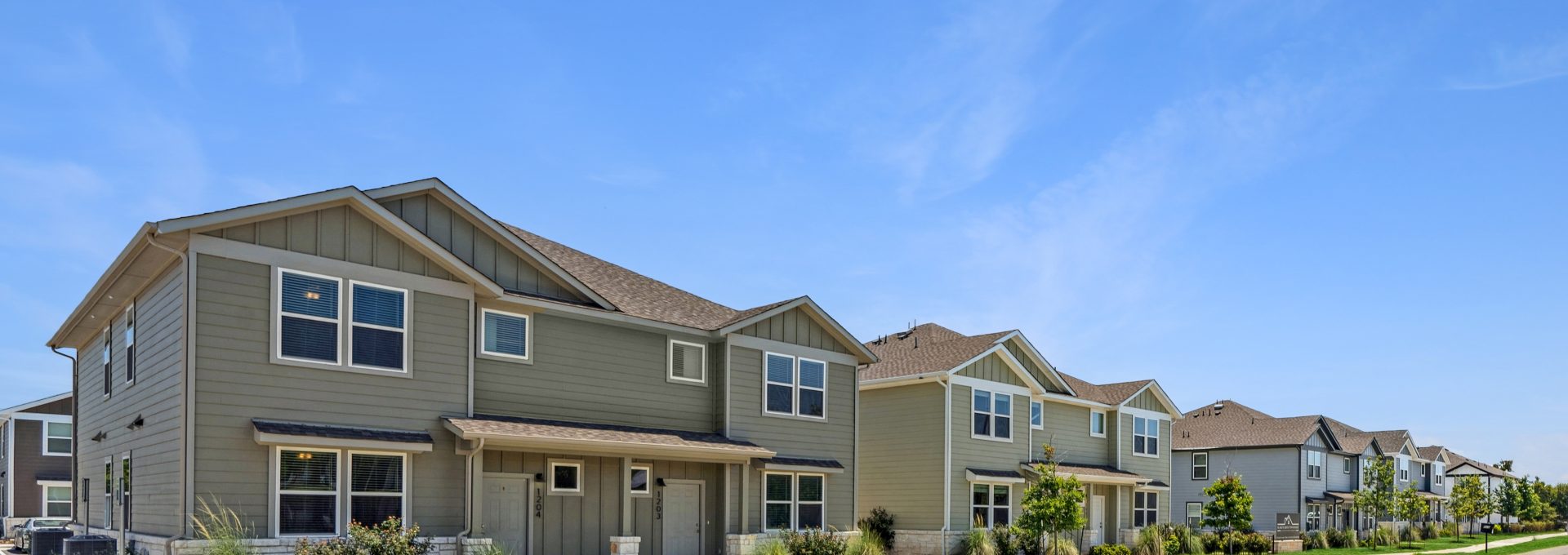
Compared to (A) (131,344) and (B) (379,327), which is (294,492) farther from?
(A) (131,344)

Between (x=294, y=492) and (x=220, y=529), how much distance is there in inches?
48.4

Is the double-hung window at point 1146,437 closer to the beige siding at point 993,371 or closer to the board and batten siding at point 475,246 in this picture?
the beige siding at point 993,371

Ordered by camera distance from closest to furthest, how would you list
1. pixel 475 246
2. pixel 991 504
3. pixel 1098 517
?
pixel 475 246 < pixel 991 504 < pixel 1098 517

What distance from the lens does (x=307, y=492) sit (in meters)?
17.1

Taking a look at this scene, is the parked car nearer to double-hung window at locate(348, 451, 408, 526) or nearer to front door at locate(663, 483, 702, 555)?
double-hung window at locate(348, 451, 408, 526)

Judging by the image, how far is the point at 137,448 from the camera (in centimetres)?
1856

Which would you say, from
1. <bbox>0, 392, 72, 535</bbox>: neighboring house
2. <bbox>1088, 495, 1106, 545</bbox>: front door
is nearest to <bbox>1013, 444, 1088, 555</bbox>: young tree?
<bbox>1088, 495, 1106, 545</bbox>: front door

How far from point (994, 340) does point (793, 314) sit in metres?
8.71

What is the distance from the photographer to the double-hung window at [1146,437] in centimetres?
3953

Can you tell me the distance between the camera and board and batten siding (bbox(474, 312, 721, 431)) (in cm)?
2039

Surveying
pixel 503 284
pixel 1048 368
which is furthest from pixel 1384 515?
pixel 503 284

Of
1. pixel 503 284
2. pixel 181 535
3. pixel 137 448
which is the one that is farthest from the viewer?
pixel 503 284

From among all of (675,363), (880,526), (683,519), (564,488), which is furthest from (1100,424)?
(564,488)

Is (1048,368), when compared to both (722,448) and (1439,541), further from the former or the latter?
(1439,541)
